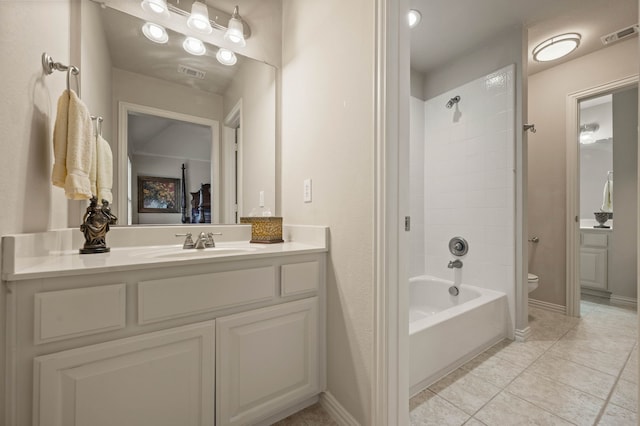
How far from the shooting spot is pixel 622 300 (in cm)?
291

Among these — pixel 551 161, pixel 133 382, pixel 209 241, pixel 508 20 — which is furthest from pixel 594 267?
pixel 133 382

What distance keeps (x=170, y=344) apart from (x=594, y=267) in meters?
4.37

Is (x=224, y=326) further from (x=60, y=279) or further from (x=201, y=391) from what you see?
(x=60, y=279)

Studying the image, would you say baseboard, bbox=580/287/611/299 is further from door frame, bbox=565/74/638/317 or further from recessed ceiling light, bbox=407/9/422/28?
recessed ceiling light, bbox=407/9/422/28

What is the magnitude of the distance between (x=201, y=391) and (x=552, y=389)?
1.83 m

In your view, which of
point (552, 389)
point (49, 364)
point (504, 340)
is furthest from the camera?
point (504, 340)

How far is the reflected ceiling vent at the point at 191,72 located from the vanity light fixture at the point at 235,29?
0.91ft

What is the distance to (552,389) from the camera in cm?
148

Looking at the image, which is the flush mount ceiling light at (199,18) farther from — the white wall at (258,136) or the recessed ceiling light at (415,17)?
the recessed ceiling light at (415,17)

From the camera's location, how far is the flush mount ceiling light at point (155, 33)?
1.44 metres

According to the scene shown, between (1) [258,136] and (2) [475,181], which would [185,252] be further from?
(2) [475,181]

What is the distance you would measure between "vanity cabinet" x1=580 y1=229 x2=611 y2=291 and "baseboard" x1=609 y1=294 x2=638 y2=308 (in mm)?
110

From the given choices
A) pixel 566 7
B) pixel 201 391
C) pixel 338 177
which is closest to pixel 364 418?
pixel 201 391

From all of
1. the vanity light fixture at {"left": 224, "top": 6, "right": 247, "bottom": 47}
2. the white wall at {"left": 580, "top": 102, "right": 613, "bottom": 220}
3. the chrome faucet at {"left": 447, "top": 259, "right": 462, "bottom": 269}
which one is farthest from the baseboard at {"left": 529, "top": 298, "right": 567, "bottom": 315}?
the vanity light fixture at {"left": 224, "top": 6, "right": 247, "bottom": 47}
